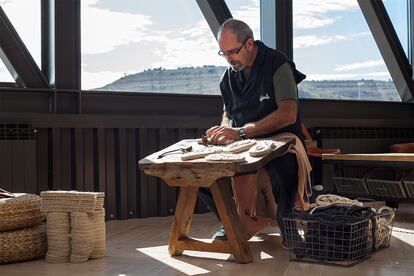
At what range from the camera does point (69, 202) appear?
11.1 ft

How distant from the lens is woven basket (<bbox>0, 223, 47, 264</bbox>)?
3.34 meters

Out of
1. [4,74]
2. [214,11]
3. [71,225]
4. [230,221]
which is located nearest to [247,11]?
[214,11]

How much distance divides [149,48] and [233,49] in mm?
2215

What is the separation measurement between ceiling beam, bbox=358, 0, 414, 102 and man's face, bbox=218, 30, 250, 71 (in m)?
3.73

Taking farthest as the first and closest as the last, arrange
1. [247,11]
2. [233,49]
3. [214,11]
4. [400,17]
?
[400,17] → [247,11] → [214,11] → [233,49]

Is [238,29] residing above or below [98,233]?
above

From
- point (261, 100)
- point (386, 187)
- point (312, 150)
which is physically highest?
point (261, 100)

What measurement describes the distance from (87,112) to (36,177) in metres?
0.76

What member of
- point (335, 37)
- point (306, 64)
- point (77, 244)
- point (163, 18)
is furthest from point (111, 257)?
point (335, 37)

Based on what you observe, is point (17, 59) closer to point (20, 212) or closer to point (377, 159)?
point (20, 212)

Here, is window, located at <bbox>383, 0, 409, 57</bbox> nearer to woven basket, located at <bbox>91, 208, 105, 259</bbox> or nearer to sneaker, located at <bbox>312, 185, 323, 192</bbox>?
sneaker, located at <bbox>312, 185, 323, 192</bbox>

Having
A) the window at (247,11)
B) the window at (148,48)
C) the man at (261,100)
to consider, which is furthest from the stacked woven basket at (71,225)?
the window at (247,11)

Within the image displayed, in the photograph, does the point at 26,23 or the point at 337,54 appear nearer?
the point at 26,23

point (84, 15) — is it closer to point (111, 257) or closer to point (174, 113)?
point (174, 113)
